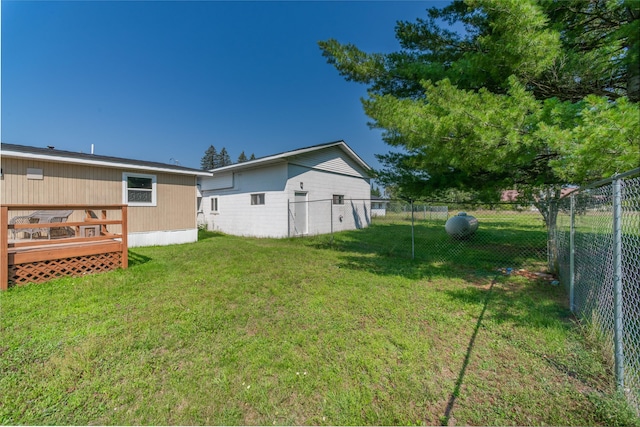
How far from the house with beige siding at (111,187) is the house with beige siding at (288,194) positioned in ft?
7.80

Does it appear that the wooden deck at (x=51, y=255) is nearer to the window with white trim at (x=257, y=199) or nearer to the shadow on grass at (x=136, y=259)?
the shadow on grass at (x=136, y=259)

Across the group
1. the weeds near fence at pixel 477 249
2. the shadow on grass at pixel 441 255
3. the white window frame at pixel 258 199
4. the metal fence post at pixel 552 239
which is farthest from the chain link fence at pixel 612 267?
the white window frame at pixel 258 199

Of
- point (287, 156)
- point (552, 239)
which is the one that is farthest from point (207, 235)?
point (552, 239)

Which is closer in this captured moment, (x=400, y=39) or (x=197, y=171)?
(x=400, y=39)

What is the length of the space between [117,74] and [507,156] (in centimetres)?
1325

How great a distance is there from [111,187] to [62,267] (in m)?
4.21

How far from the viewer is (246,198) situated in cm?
1196

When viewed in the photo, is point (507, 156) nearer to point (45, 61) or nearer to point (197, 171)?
point (197, 171)

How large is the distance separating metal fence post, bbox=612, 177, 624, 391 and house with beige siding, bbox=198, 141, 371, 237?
7233mm

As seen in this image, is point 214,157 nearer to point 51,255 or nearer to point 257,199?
point 257,199

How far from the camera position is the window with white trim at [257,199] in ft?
37.1

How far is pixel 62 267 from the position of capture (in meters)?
4.66

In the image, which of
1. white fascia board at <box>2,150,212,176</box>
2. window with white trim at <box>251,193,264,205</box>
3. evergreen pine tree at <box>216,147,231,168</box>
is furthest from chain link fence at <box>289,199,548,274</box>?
evergreen pine tree at <box>216,147,231,168</box>

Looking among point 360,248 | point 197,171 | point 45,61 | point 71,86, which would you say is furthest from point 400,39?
point 71,86
